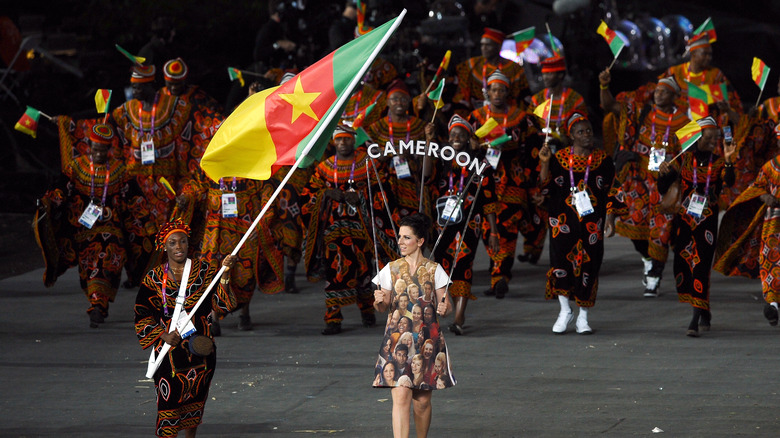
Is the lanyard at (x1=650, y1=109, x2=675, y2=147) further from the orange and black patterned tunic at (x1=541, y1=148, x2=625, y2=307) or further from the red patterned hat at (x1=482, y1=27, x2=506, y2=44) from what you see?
the red patterned hat at (x1=482, y1=27, x2=506, y2=44)

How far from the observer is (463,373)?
29.1 ft

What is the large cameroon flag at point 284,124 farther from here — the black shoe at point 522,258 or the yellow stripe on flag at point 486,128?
the black shoe at point 522,258

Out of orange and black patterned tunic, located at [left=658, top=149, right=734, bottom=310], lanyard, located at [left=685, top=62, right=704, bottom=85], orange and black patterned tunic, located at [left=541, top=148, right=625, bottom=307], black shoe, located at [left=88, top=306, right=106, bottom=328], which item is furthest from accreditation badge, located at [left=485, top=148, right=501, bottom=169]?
black shoe, located at [left=88, top=306, right=106, bottom=328]

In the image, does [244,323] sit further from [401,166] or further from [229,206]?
[401,166]

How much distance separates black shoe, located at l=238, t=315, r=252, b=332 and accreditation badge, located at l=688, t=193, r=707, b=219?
12.3ft

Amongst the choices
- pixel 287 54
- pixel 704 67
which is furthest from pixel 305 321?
pixel 287 54

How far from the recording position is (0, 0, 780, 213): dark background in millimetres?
19438

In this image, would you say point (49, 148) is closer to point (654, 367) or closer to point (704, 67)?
point (704, 67)

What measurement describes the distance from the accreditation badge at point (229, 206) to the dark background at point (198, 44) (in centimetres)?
764

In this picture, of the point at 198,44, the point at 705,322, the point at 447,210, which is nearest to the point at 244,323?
the point at 447,210

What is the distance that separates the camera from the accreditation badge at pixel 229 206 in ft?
34.1

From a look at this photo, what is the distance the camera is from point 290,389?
8.50m

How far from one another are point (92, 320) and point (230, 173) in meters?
4.23

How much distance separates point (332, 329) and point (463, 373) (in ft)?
6.14
